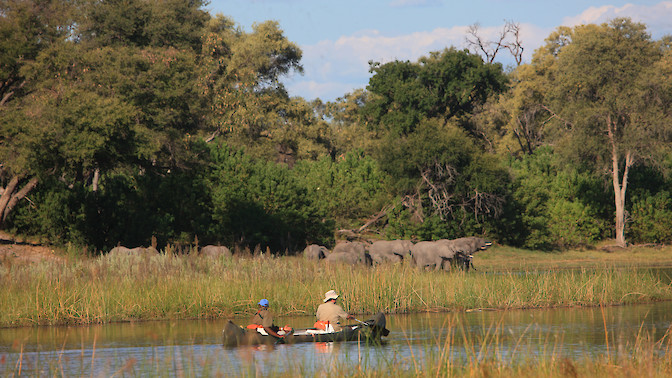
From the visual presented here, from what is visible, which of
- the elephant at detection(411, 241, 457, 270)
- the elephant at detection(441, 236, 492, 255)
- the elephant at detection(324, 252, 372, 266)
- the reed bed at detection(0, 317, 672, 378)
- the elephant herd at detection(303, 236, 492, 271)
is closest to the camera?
the reed bed at detection(0, 317, 672, 378)

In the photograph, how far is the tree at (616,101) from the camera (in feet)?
153

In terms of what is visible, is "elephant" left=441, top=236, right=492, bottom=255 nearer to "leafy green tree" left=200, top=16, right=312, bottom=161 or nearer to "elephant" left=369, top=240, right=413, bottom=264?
"elephant" left=369, top=240, right=413, bottom=264

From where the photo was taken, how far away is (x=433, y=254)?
36.7 meters

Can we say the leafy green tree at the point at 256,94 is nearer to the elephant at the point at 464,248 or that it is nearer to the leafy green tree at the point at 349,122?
the leafy green tree at the point at 349,122

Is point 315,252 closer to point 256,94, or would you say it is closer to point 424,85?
point 424,85

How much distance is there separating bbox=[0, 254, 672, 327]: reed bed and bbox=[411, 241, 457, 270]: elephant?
11762 mm

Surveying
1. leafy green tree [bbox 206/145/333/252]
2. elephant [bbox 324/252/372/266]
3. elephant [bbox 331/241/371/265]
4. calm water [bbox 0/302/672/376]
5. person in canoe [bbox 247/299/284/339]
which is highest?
leafy green tree [bbox 206/145/333/252]

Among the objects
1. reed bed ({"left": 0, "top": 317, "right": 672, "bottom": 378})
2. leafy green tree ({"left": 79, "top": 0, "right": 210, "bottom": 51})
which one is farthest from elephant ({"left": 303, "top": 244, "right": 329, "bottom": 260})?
reed bed ({"left": 0, "top": 317, "right": 672, "bottom": 378})

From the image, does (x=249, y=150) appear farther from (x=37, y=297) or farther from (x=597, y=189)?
(x=37, y=297)

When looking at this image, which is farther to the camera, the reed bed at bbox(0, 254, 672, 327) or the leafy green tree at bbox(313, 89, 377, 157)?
the leafy green tree at bbox(313, 89, 377, 157)

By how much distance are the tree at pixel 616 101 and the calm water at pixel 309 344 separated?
86.2 feet

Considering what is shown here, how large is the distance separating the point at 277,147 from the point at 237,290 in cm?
4188

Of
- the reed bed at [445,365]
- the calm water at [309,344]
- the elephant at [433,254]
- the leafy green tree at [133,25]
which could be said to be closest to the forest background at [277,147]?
the leafy green tree at [133,25]

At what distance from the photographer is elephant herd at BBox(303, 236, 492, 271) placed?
35906mm
